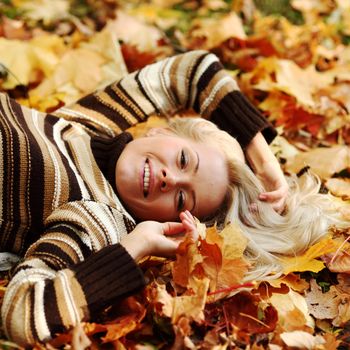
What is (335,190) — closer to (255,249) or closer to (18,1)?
(255,249)

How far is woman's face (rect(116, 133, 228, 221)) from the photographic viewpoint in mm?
2195

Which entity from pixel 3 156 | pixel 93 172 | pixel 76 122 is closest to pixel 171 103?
pixel 76 122

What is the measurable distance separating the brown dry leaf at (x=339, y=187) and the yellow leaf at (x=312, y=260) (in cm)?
46

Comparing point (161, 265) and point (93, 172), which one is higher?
point (93, 172)

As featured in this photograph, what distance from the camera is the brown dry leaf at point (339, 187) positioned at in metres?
2.54

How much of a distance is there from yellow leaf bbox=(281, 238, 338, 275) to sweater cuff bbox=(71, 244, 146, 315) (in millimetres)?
612

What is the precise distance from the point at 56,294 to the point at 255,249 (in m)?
0.84

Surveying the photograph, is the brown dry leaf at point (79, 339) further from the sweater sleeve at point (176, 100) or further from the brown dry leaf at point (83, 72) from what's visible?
the brown dry leaf at point (83, 72)

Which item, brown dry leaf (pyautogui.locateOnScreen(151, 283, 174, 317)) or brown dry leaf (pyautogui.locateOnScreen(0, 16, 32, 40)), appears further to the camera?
brown dry leaf (pyautogui.locateOnScreen(0, 16, 32, 40))

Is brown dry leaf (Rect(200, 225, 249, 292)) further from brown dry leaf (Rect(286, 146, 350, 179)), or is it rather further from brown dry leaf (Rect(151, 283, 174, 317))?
brown dry leaf (Rect(286, 146, 350, 179))

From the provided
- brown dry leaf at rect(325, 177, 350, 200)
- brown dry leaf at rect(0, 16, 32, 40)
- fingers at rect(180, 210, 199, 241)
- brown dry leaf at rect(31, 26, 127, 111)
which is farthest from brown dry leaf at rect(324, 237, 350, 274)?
brown dry leaf at rect(0, 16, 32, 40)

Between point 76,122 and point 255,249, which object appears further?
point 76,122

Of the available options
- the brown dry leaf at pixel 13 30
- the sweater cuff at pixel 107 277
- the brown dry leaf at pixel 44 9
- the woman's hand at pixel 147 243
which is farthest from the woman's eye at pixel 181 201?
the brown dry leaf at pixel 44 9

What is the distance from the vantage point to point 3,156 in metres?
2.13
